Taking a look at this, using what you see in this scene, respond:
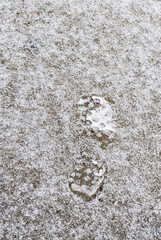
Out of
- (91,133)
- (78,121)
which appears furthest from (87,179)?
(78,121)

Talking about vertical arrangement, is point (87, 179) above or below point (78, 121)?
below

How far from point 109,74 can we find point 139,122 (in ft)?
2.18

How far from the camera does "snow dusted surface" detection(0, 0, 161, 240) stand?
6.51 feet

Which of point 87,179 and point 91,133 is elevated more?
point 91,133

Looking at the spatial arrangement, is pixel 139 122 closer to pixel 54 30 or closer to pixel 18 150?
pixel 18 150

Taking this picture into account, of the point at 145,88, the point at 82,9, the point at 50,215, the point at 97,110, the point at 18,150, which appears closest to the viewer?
the point at 50,215

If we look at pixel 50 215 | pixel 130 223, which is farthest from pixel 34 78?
pixel 130 223

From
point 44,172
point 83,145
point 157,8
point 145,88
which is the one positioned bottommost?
point 44,172

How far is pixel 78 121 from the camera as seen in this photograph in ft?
7.32

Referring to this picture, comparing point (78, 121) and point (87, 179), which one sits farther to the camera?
point (78, 121)

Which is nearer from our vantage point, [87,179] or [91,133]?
[87,179]

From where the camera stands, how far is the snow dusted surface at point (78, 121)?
6.51 feet

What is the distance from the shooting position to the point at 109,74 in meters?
2.45

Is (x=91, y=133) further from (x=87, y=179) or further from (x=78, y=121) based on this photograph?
(x=87, y=179)
